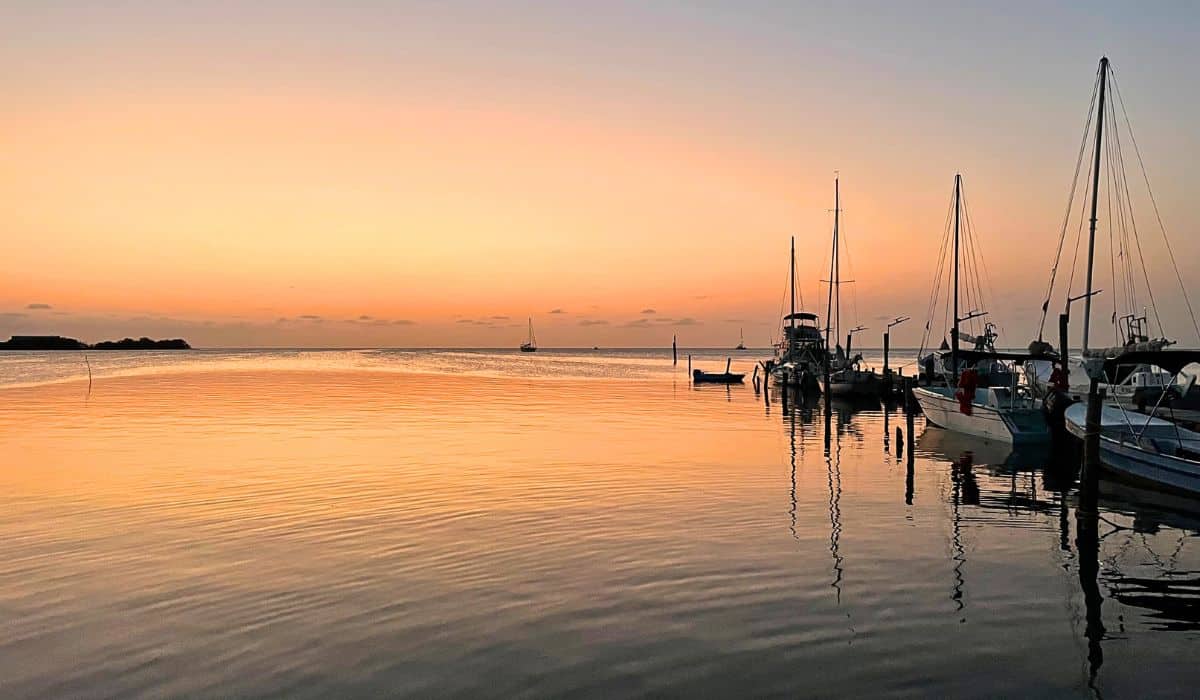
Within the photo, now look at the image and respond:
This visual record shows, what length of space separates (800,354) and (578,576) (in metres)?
70.8

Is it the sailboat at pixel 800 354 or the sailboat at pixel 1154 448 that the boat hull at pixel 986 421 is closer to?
the sailboat at pixel 1154 448

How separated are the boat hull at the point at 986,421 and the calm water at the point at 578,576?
2.81 meters

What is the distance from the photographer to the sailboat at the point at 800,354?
75.1 m

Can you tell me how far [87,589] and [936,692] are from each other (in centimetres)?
1203

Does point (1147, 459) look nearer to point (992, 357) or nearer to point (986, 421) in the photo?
point (986, 421)

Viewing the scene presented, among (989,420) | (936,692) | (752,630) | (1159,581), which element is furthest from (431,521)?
(989,420)

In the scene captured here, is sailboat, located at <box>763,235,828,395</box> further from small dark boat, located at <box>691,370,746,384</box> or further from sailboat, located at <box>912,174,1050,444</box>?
sailboat, located at <box>912,174,1050,444</box>

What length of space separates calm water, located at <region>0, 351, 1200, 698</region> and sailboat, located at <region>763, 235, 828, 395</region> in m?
43.9

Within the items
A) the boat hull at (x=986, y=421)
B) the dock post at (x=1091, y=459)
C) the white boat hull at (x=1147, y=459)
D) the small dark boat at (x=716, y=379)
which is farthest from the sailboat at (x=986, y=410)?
the small dark boat at (x=716, y=379)

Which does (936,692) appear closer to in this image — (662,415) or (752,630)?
(752,630)

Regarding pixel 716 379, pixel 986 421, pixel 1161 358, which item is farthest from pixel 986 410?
pixel 716 379

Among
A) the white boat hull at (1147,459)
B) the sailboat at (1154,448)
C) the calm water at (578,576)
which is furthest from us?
the sailboat at (1154,448)

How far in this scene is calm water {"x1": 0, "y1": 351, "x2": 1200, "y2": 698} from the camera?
34.1ft

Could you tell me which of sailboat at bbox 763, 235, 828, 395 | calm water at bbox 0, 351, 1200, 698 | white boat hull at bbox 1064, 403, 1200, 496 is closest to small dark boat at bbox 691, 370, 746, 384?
sailboat at bbox 763, 235, 828, 395
